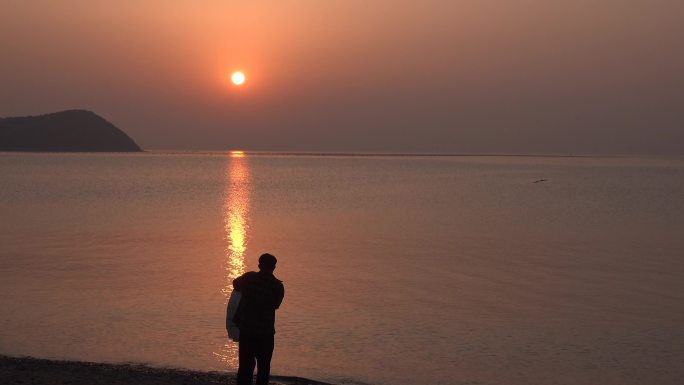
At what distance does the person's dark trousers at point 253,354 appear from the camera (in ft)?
30.4

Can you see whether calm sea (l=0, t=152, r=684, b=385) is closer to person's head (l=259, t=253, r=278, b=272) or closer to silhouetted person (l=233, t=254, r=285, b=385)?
silhouetted person (l=233, t=254, r=285, b=385)

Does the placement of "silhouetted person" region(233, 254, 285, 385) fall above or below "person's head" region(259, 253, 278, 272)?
below

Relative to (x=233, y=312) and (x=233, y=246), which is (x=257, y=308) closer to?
(x=233, y=312)

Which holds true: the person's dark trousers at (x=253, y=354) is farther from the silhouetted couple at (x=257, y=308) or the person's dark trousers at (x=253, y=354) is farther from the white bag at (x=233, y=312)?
the white bag at (x=233, y=312)

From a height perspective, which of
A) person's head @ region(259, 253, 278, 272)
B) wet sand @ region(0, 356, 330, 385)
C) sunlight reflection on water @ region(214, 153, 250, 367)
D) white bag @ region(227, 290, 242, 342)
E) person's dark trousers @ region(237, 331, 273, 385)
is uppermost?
person's head @ region(259, 253, 278, 272)

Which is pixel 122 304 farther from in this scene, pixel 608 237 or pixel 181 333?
pixel 608 237

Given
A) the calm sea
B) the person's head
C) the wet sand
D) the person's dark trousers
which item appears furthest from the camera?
the calm sea

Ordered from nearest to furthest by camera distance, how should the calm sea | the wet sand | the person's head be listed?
the person's head
the wet sand
the calm sea

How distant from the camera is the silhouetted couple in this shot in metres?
9.08

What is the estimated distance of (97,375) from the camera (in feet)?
40.0

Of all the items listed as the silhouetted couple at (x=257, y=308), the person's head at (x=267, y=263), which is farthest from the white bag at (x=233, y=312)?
the person's head at (x=267, y=263)

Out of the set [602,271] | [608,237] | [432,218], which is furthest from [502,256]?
[432,218]

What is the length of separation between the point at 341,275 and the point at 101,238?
48.1 feet

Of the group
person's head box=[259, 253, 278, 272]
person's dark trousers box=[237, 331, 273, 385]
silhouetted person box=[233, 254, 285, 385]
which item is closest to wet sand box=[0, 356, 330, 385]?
person's dark trousers box=[237, 331, 273, 385]
